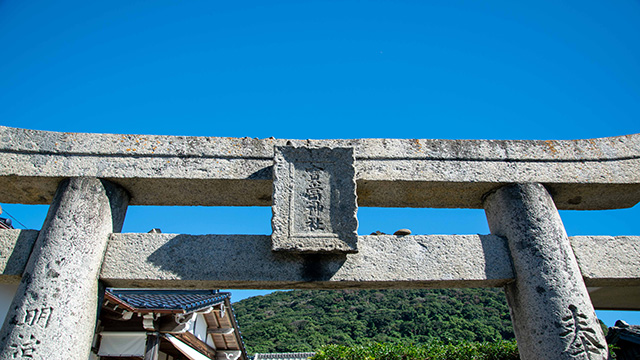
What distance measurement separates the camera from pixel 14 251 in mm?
3289

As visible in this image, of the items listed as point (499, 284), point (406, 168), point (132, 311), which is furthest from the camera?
point (132, 311)

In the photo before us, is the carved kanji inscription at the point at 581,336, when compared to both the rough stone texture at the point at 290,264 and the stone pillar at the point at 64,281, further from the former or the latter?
the stone pillar at the point at 64,281

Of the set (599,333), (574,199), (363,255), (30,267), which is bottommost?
(599,333)

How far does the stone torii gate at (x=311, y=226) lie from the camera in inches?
123

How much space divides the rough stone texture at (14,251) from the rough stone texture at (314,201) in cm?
201

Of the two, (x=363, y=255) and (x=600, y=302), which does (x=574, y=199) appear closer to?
(x=600, y=302)

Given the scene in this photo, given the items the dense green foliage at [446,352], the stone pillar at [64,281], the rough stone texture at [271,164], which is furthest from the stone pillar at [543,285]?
the stone pillar at [64,281]

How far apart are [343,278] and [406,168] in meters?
1.21

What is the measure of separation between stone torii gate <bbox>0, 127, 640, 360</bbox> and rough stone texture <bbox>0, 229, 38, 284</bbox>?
1cm

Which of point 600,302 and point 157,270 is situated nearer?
point 157,270

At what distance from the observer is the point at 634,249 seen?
3584mm

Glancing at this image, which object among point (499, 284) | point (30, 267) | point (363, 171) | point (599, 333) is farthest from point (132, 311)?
point (599, 333)

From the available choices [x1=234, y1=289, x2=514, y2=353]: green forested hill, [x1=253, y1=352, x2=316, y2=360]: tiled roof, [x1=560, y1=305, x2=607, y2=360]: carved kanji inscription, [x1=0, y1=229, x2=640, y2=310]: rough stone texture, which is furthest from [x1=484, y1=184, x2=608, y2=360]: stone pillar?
[x1=234, y1=289, x2=514, y2=353]: green forested hill

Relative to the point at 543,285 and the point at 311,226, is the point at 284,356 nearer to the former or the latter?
the point at 311,226
